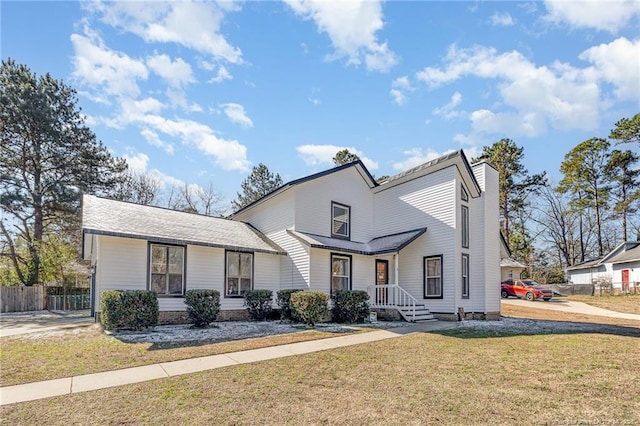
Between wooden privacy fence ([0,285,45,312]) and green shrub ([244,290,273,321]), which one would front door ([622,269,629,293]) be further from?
wooden privacy fence ([0,285,45,312])

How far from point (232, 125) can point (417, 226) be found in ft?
33.5

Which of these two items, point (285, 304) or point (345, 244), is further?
point (345, 244)

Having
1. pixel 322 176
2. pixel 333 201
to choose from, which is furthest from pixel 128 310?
pixel 333 201

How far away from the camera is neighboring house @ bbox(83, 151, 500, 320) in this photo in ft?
45.4

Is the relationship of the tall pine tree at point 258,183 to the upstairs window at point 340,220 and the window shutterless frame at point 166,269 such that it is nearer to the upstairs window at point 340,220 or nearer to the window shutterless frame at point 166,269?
the upstairs window at point 340,220

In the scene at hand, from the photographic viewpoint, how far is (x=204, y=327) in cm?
1214

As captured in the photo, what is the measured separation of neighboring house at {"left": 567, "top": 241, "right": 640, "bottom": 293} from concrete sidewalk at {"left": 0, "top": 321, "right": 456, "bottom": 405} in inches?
1235

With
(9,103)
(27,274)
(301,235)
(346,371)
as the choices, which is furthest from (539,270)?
(9,103)

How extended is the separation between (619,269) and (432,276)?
27.2 metres

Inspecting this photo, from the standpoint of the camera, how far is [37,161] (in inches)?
934

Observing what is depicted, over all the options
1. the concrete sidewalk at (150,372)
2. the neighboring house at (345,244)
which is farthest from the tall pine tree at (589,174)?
the concrete sidewalk at (150,372)

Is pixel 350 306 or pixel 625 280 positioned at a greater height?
pixel 350 306

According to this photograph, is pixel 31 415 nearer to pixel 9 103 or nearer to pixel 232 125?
pixel 232 125

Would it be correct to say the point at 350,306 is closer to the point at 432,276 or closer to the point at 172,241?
the point at 432,276
